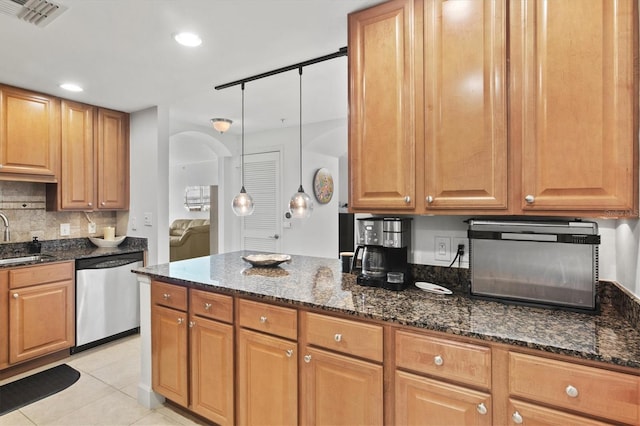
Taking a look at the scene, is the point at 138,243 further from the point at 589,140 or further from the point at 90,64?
the point at 589,140

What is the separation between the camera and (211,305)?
6.44 ft

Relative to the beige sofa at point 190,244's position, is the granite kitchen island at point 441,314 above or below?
above

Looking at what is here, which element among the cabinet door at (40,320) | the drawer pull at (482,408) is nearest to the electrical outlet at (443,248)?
the drawer pull at (482,408)

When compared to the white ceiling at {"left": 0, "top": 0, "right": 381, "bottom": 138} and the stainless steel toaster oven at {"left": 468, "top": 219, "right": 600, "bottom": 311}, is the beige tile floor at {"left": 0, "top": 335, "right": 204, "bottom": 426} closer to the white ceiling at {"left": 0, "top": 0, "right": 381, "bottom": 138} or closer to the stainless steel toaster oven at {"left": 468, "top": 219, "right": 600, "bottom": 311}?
the stainless steel toaster oven at {"left": 468, "top": 219, "right": 600, "bottom": 311}

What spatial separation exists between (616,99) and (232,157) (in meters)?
4.90

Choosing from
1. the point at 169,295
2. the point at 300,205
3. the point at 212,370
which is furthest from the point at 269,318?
the point at 300,205

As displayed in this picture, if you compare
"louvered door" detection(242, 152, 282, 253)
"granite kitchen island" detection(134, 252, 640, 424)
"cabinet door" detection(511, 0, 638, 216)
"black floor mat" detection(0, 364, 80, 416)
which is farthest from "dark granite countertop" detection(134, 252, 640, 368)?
"louvered door" detection(242, 152, 282, 253)

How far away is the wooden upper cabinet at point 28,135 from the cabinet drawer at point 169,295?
1.86 meters

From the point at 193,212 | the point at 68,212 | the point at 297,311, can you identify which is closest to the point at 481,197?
the point at 297,311

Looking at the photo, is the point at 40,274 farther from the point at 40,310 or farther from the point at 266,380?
the point at 266,380

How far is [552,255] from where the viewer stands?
59.0 inches

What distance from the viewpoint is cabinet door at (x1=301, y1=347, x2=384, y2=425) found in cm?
146

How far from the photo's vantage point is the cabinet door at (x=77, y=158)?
10.9ft

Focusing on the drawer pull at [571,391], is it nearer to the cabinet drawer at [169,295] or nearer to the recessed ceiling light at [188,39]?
the cabinet drawer at [169,295]
